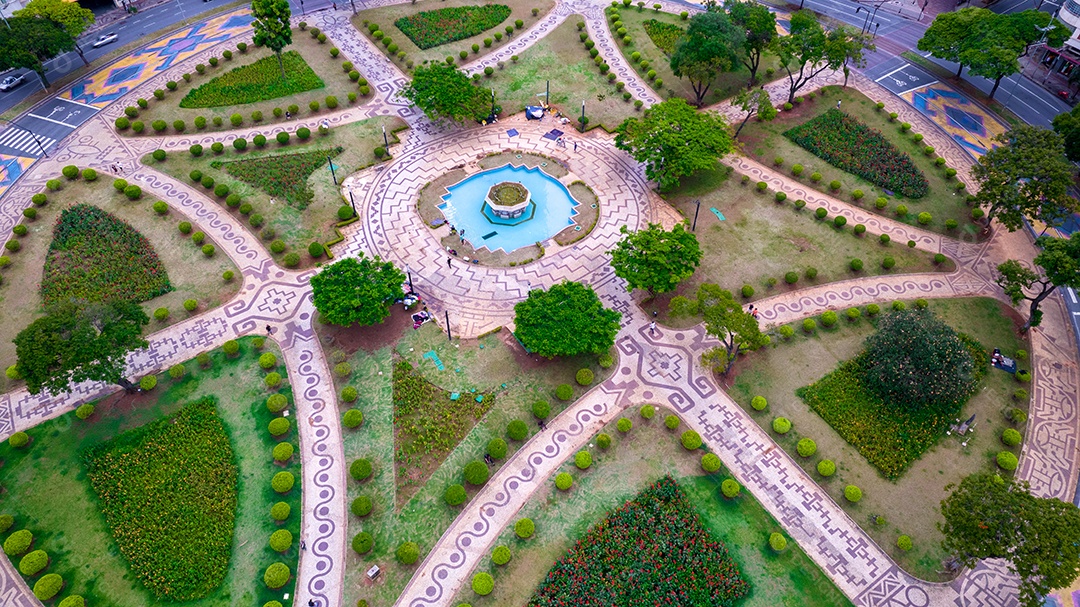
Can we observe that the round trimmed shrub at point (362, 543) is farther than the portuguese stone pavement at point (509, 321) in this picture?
No

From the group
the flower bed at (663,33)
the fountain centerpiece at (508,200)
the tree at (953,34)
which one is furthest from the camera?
the flower bed at (663,33)

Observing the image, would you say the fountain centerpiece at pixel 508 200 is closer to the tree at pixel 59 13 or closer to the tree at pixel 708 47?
the tree at pixel 708 47

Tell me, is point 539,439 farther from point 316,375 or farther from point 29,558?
point 29,558

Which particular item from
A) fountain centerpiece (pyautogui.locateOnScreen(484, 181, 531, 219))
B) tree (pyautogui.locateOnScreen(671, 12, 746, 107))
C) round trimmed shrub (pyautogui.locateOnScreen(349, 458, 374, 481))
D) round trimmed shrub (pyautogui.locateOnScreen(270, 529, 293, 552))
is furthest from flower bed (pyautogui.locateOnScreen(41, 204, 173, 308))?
tree (pyautogui.locateOnScreen(671, 12, 746, 107))

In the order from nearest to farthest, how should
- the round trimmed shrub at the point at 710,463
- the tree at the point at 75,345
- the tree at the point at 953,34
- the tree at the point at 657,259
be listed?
the tree at the point at 75,345
the round trimmed shrub at the point at 710,463
the tree at the point at 657,259
the tree at the point at 953,34

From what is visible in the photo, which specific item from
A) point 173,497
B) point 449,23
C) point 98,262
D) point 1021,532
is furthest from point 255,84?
point 1021,532

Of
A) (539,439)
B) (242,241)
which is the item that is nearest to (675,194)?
(539,439)

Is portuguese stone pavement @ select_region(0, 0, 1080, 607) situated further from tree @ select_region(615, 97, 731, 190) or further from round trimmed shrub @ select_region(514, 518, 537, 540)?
tree @ select_region(615, 97, 731, 190)

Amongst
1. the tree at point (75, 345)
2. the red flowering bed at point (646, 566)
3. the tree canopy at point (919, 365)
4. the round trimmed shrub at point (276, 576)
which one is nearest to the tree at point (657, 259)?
the tree canopy at point (919, 365)
